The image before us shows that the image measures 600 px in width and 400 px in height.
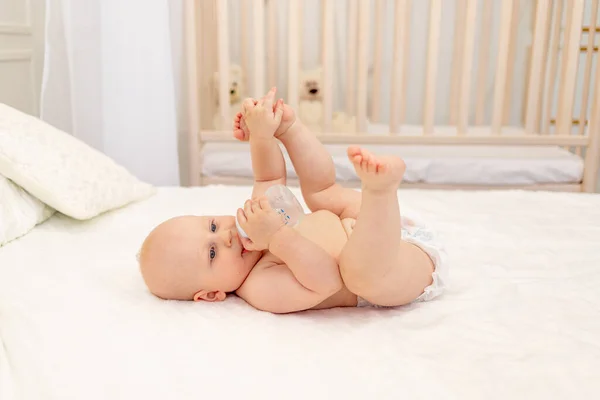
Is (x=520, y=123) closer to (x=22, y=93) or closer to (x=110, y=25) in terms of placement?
(x=110, y=25)

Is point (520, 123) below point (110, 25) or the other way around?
below

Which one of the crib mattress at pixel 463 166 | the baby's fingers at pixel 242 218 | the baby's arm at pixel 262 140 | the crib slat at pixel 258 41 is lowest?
the crib mattress at pixel 463 166

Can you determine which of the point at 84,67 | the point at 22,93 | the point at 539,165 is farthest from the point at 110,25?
the point at 539,165

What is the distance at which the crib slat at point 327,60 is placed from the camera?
2186 mm

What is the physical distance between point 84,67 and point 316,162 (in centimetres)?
120

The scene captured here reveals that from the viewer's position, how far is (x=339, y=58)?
3025 millimetres

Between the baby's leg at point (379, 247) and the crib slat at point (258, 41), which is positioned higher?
the crib slat at point (258, 41)

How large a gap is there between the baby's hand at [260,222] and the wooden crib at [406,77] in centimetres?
137

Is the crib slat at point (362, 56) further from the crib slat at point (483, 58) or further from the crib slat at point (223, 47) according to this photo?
the crib slat at point (483, 58)

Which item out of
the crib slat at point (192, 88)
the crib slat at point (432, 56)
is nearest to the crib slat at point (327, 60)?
the crib slat at point (432, 56)

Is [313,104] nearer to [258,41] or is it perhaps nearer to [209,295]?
[258,41]

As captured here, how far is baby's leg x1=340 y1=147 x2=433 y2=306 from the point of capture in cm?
83

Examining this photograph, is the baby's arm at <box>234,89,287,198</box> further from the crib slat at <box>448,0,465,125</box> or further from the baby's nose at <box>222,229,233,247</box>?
the crib slat at <box>448,0,465,125</box>

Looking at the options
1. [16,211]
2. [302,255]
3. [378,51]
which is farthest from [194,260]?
[378,51]
